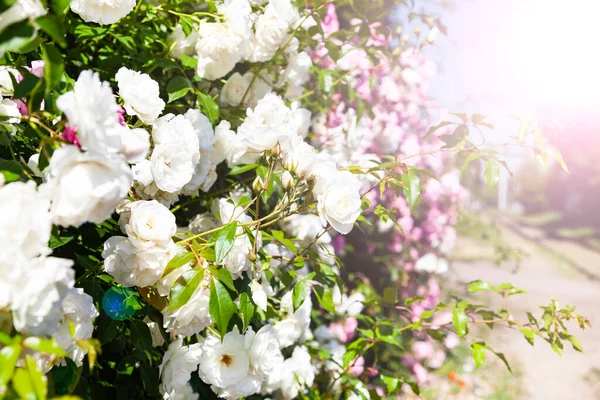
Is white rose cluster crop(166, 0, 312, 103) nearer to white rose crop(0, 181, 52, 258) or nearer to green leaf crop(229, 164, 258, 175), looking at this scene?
green leaf crop(229, 164, 258, 175)

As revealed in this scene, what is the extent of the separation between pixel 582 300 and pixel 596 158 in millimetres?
14813

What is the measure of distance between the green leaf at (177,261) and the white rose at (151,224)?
1.5 inches

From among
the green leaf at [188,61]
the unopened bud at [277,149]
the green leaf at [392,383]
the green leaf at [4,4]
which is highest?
the green leaf at [4,4]

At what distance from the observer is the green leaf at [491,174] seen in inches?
50.7

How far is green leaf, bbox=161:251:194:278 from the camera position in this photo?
89cm

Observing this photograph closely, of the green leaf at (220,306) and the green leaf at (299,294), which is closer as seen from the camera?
the green leaf at (220,306)

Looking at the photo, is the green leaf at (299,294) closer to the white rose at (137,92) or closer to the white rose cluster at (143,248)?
the white rose cluster at (143,248)

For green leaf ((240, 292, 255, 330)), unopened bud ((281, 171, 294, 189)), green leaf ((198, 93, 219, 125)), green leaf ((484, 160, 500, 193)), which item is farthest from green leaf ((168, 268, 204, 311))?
green leaf ((484, 160, 500, 193))

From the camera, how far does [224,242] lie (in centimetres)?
90

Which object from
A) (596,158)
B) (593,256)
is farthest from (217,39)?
(596,158)

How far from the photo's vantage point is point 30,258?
0.62 m

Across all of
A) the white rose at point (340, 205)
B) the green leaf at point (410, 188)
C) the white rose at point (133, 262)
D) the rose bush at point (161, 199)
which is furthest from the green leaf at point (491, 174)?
the white rose at point (133, 262)

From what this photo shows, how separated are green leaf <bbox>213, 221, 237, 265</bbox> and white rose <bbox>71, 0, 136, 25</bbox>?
452 mm

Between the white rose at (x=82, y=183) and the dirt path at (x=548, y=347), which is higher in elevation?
the white rose at (x=82, y=183)
